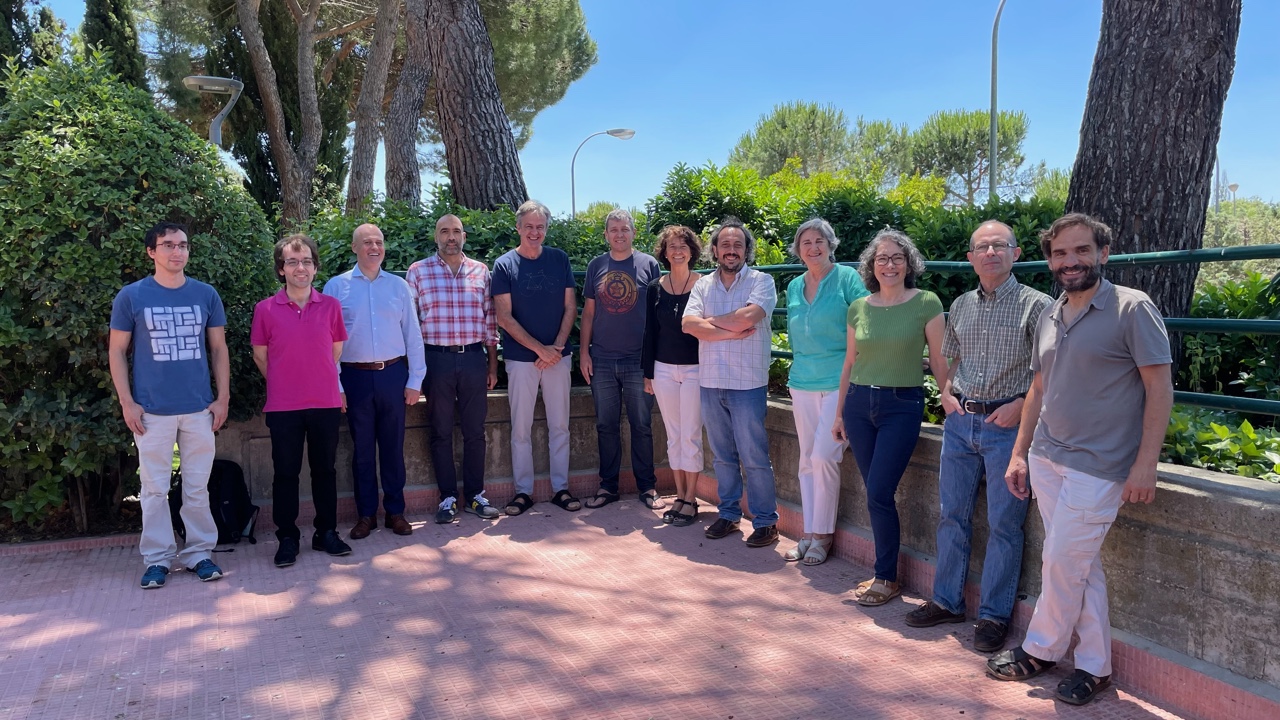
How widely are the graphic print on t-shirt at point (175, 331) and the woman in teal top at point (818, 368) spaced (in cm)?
338

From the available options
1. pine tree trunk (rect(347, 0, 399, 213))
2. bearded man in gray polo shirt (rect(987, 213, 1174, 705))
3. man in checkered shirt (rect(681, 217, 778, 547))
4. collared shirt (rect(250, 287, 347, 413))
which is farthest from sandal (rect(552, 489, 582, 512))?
pine tree trunk (rect(347, 0, 399, 213))

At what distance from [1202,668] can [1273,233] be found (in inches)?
1495

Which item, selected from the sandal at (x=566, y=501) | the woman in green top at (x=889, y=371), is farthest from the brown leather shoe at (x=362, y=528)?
the woman in green top at (x=889, y=371)

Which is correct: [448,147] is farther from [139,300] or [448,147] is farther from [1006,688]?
[1006,688]

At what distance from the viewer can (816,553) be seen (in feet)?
17.3

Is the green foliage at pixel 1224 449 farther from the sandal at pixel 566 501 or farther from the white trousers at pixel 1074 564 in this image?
the sandal at pixel 566 501

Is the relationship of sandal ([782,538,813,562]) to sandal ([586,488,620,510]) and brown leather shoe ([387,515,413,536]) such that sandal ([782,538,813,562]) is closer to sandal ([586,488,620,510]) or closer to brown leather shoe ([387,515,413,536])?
sandal ([586,488,620,510])

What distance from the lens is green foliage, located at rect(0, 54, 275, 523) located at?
528 centimetres

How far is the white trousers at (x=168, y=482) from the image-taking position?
16.5 feet

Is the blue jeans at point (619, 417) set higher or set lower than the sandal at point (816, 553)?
higher

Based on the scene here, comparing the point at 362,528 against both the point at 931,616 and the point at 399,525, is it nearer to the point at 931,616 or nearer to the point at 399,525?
the point at 399,525

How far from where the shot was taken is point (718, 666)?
154 inches

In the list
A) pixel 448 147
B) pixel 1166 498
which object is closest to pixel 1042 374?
pixel 1166 498

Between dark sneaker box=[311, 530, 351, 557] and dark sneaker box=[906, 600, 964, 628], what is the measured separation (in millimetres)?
3293
